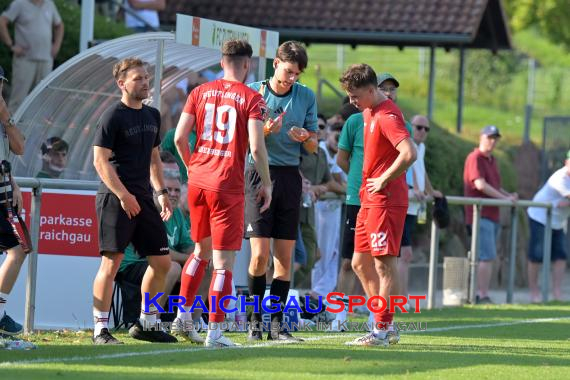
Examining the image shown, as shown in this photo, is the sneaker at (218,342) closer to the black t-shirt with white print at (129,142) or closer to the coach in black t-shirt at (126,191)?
the coach in black t-shirt at (126,191)

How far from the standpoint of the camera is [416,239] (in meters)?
19.4

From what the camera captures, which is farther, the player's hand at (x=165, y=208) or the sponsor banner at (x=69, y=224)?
the sponsor banner at (x=69, y=224)

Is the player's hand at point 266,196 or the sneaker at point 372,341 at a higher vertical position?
the player's hand at point 266,196

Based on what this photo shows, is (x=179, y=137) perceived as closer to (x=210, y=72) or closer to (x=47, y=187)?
(x=47, y=187)

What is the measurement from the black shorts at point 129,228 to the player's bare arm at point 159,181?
0.14 metres

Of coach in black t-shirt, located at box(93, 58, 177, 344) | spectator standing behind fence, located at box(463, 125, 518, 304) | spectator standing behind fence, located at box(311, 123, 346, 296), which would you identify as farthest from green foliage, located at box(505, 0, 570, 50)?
coach in black t-shirt, located at box(93, 58, 177, 344)

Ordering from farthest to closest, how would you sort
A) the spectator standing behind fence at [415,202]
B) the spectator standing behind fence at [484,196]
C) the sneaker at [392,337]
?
the spectator standing behind fence at [484,196], the spectator standing behind fence at [415,202], the sneaker at [392,337]

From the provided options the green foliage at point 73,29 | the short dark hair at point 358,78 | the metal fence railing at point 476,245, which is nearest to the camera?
the short dark hair at point 358,78

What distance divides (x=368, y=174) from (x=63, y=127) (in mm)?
4903

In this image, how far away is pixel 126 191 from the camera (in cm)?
980

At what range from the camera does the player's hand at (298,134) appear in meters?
10.4

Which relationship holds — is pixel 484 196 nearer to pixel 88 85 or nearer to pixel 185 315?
pixel 88 85

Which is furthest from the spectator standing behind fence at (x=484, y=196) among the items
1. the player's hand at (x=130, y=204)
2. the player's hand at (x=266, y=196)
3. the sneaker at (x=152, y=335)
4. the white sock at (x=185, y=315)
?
the player's hand at (x=130, y=204)

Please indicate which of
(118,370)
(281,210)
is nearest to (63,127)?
(281,210)
